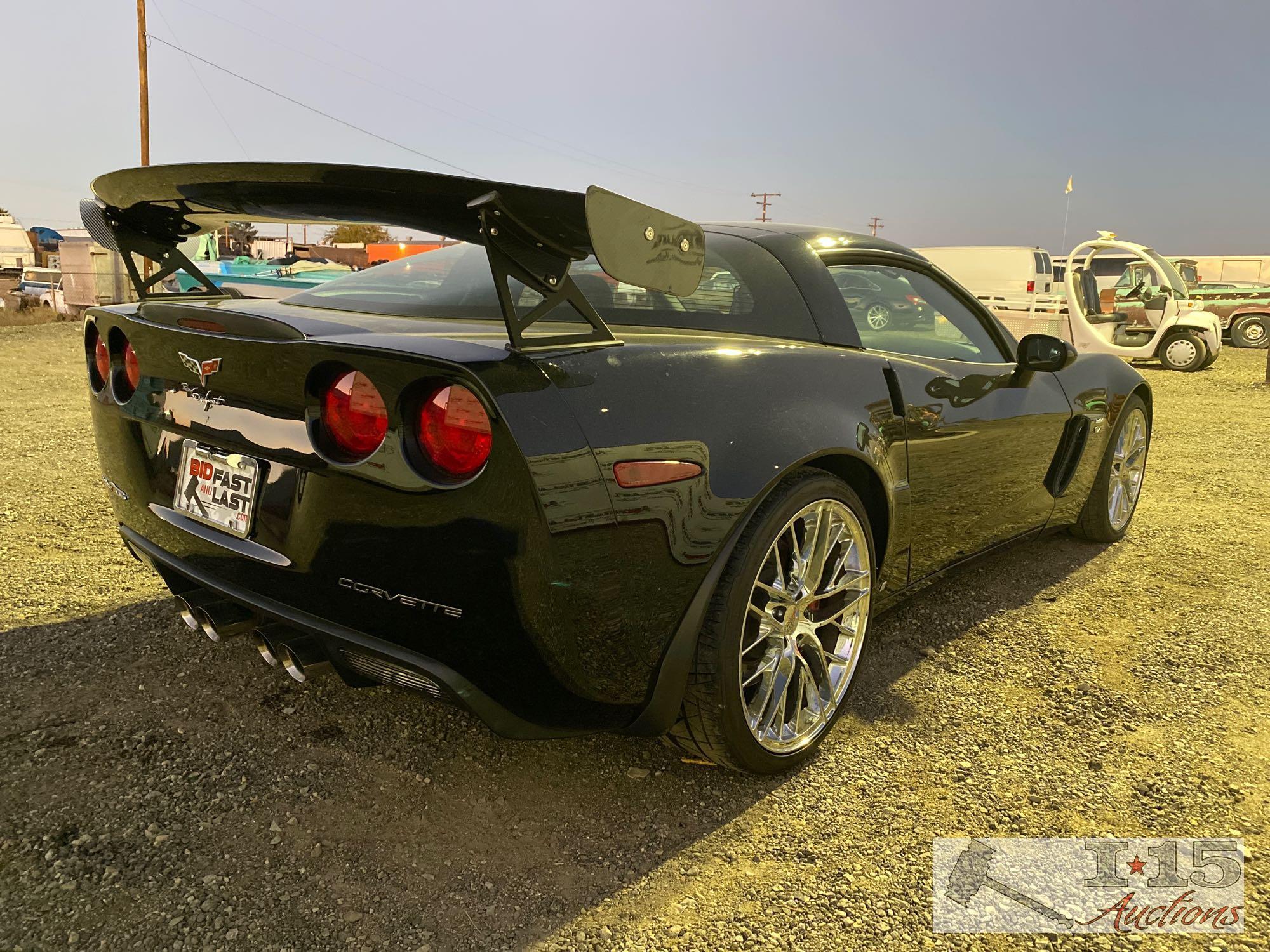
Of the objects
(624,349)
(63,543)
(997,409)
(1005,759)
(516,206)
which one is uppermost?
(516,206)

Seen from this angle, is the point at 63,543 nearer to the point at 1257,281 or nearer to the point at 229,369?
the point at 229,369

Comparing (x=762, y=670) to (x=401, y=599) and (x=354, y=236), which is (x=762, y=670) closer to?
(x=401, y=599)

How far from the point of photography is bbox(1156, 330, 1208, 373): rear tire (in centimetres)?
1379

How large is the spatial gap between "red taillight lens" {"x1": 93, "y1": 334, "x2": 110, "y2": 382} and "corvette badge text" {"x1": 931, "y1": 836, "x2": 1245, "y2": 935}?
2269 millimetres

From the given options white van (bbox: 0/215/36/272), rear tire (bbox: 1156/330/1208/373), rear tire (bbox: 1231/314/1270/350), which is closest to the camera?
rear tire (bbox: 1156/330/1208/373)

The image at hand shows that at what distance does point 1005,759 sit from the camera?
7.85 ft

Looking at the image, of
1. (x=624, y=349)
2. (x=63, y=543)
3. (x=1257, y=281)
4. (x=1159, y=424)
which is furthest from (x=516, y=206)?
(x=1257, y=281)

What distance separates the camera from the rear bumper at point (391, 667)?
5.65ft

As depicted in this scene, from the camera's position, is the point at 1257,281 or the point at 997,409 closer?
the point at 997,409

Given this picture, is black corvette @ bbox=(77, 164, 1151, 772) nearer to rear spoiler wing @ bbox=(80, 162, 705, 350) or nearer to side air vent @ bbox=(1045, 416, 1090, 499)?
Answer: rear spoiler wing @ bbox=(80, 162, 705, 350)

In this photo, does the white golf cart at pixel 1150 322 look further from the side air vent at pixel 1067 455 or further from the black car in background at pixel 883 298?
the black car in background at pixel 883 298

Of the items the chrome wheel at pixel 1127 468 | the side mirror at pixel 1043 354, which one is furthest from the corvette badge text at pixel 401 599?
the chrome wheel at pixel 1127 468

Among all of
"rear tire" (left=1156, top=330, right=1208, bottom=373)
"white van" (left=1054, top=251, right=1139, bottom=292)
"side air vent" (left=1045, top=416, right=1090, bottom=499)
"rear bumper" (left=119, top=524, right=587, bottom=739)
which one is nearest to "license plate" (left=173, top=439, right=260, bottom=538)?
"rear bumper" (left=119, top=524, right=587, bottom=739)

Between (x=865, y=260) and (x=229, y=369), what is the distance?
6.13ft
